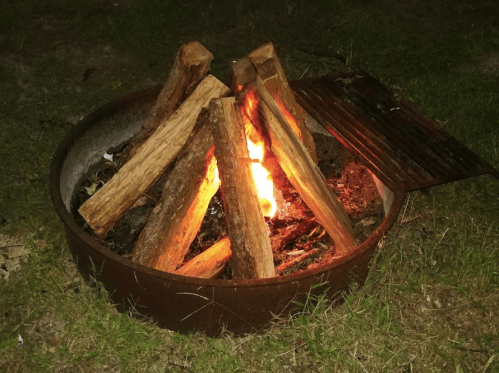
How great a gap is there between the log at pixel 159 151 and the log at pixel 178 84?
9 cm

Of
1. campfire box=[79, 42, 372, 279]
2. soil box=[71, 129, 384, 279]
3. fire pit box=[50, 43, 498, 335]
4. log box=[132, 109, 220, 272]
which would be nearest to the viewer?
fire pit box=[50, 43, 498, 335]

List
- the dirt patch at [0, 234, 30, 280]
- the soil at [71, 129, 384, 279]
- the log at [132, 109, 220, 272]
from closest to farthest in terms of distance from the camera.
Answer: the log at [132, 109, 220, 272] → the soil at [71, 129, 384, 279] → the dirt patch at [0, 234, 30, 280]

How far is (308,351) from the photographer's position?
310cm

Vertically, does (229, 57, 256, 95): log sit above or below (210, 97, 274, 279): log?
above


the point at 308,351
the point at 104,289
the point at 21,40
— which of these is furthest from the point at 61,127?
the point at 308,351

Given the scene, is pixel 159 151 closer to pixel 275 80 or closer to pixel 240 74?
pixel 240 74

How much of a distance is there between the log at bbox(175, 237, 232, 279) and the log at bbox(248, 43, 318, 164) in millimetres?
900

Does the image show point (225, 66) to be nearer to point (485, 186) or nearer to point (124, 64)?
point (124, 64)

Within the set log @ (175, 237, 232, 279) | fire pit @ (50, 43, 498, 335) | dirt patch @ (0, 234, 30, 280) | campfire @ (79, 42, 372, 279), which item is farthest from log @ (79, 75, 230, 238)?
dirt patch @ (0, 234, 30, 280)

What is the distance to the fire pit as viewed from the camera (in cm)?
283

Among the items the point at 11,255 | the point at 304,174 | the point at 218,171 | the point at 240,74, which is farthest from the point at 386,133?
the point at 11,255

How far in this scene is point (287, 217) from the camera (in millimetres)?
3539

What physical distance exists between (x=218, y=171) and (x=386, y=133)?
4.16ft

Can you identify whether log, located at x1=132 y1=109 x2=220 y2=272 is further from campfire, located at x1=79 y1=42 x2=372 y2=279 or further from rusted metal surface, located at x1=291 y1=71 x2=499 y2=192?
rusted metal surface, located at x1=291 y1=71 x2=499 y2=192
